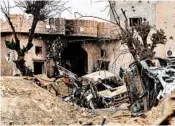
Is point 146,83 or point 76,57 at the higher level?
point 146,83

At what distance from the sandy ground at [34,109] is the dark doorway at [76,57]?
1824cm

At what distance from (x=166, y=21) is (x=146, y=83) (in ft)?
54.7

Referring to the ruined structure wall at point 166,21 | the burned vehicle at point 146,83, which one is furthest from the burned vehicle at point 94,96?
the ruined structure wall at point 166,21

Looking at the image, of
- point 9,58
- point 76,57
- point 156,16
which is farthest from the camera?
point 76,57

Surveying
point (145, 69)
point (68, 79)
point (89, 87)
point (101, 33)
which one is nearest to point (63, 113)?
point (145, 69)

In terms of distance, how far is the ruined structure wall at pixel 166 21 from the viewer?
96.4 ft

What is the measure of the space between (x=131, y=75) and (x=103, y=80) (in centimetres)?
1030

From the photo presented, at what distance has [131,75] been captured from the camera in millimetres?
13891

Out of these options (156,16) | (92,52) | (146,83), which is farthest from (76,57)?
(146,83)

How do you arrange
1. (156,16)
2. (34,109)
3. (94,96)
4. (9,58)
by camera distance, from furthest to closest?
(9,58) → (156,16) → (94,96) → (34,109)

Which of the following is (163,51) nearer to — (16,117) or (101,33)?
(101,33)

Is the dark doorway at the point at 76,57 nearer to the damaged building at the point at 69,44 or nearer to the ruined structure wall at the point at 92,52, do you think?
the damaged building at the point at 69,44

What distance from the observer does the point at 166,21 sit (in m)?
29.6

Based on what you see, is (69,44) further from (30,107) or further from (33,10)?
(30,107)
